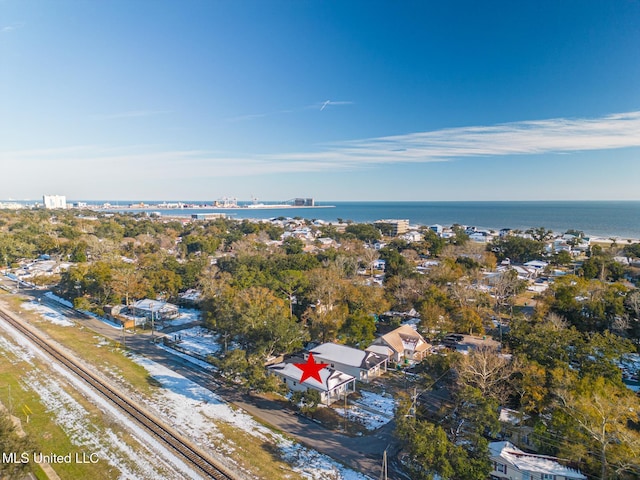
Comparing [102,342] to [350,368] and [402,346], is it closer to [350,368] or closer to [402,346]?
[350,368]

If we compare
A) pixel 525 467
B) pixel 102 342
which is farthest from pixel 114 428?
pixel 525 467

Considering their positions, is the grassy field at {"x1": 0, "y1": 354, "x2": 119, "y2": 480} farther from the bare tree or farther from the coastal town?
the bare tree

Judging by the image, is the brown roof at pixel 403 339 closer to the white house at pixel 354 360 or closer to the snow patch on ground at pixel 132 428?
the white house at pixel 354 360

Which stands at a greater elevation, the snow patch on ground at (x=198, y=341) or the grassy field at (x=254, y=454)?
the grassy field at (x=254, y=454)

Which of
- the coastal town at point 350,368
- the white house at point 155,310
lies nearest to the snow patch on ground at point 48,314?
the coastal town at point 350,368

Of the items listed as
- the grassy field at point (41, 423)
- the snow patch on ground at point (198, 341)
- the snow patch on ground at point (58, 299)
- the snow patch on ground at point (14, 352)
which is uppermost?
the grassy field at point (41, 423)

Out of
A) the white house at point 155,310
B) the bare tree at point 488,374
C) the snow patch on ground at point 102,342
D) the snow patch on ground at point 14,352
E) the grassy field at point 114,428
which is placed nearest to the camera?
the grassy field at point 114,428
